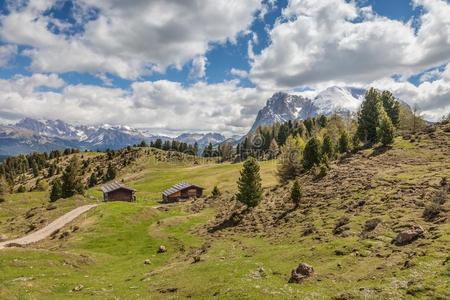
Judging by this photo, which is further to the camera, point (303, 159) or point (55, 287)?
point (303, 159)

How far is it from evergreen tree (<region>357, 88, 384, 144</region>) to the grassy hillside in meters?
20.9

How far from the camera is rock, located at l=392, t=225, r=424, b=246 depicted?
32.6 m

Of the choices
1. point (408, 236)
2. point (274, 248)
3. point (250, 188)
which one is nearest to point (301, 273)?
point (408, 236)

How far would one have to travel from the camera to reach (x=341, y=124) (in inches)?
6014

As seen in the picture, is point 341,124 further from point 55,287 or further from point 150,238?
point 55,287

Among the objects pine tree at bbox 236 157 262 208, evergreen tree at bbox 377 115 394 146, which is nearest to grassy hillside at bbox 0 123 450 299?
pine tree at bbox 236 157 262 208

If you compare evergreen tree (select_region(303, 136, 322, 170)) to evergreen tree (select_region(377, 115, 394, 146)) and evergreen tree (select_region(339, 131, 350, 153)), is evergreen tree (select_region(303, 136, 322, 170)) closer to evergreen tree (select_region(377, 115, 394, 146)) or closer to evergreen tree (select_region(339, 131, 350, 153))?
evergreen tree (select_region(377, 115, 394, 146))

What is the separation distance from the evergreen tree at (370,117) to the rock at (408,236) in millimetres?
75651

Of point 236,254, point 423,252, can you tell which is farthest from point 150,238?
point 423,252

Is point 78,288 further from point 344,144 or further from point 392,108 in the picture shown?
point 392,108

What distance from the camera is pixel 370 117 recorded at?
4129 inches

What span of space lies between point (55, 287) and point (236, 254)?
2018cm

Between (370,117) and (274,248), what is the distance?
75101 mm

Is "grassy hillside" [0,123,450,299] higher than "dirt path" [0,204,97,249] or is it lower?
higher
